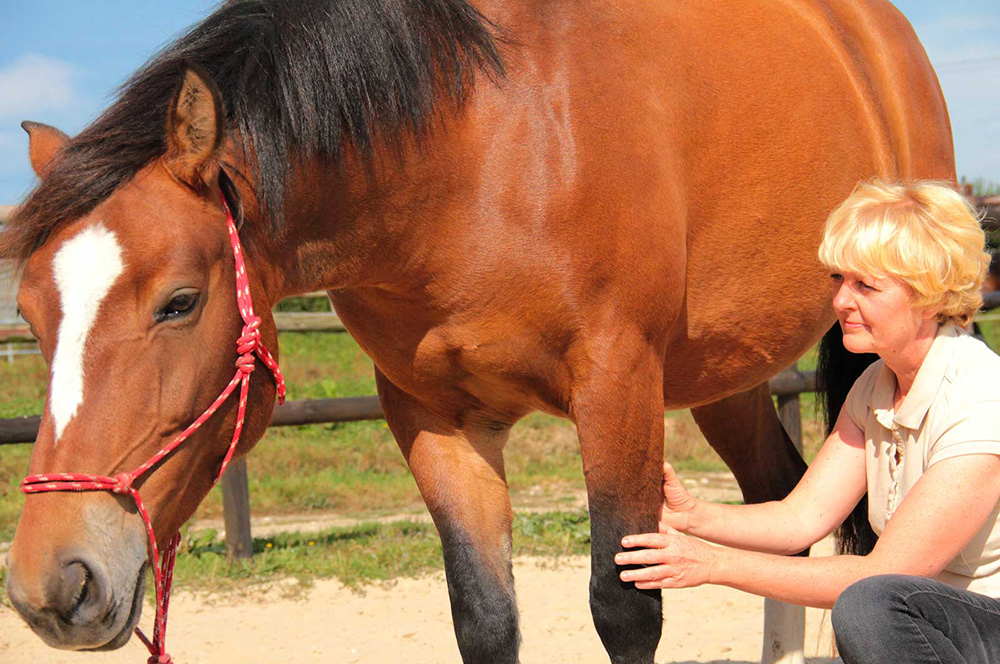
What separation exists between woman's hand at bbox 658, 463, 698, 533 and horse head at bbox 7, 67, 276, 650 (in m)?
1.03

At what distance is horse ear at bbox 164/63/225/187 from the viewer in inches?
66.9

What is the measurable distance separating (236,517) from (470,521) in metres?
2.64

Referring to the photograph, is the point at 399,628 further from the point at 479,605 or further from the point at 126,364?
the point at 126,364

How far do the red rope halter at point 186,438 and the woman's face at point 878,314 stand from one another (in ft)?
3.64

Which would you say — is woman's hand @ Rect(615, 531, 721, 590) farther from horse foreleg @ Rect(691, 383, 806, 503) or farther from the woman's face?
horse foreleg @ Rect(691, 383, 806, 503)

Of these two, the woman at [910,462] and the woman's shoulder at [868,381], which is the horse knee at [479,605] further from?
the woman's shoulder at [868,381]

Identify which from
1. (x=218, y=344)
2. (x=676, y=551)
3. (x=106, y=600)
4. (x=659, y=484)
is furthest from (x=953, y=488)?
(x=106, y=600)

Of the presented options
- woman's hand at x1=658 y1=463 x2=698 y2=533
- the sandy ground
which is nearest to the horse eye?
woman's hand at x1=658 y1=463 x2=698 y2=533

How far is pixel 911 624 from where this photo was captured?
1735 mm

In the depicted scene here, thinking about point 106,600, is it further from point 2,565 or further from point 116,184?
point 2,565

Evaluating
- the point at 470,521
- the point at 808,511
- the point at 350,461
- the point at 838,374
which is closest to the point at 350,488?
the point at 350,461

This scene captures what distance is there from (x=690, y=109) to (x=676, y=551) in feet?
3.57

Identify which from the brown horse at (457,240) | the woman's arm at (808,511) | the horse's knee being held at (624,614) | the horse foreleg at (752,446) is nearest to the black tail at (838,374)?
the horse foreleg at (752,446)

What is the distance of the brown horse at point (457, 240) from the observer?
1624 millimetres
